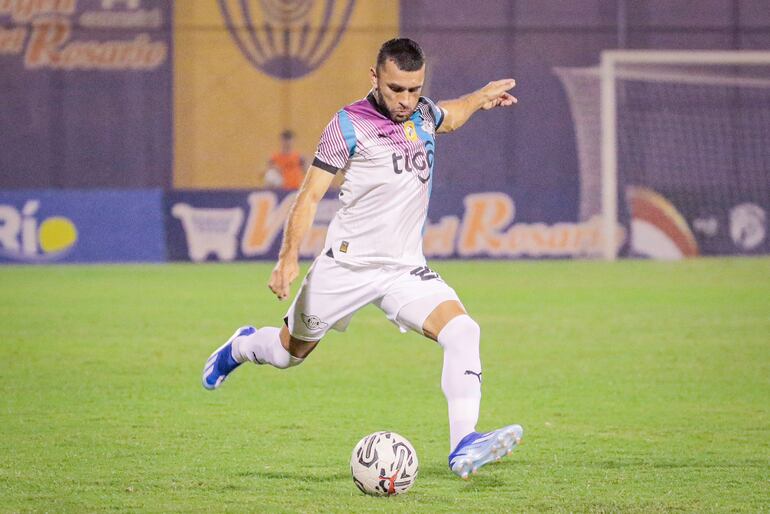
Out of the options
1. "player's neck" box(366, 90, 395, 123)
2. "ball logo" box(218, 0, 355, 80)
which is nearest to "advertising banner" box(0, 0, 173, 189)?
"ball logo" box(218, 0, 355, 80)

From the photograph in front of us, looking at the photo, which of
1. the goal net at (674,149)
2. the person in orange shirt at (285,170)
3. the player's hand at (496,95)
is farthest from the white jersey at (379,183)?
the person in orange shirt at (285,170)

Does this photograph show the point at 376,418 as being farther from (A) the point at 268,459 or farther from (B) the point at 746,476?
(B) the point at 746,476

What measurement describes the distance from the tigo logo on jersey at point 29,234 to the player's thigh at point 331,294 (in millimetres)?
14613

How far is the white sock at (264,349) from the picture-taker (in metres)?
6.84

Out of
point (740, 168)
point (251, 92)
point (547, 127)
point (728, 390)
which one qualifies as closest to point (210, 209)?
point (251, 92)

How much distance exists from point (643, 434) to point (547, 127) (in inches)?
722

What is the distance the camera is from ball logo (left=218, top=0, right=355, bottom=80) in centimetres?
2473

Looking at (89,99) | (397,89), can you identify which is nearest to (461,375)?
(397,89)

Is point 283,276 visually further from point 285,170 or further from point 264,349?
point 285,170

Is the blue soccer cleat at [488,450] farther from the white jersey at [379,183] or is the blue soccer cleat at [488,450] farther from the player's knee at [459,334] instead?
the white jersey at [379,183]

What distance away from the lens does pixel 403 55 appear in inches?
235

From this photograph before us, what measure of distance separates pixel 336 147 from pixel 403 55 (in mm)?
517

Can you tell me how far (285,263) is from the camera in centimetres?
580

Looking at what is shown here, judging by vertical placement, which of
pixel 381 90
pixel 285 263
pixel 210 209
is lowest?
pixel 210 209
